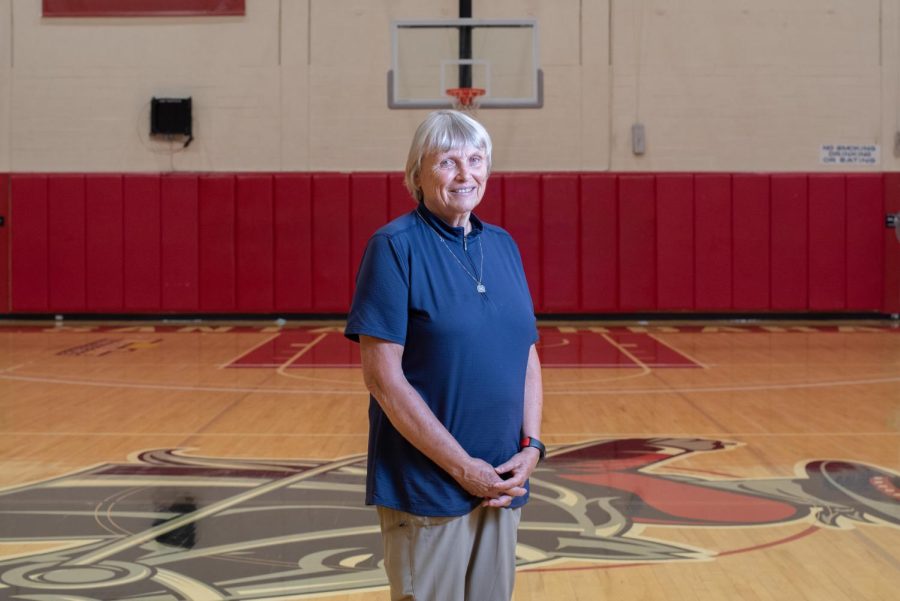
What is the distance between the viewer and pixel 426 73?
1246cm

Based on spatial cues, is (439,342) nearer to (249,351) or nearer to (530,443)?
(530,443)

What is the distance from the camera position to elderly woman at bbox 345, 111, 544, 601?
1.96 meters

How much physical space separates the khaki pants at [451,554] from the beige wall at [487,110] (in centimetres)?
1197

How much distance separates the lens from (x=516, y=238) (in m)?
13.8

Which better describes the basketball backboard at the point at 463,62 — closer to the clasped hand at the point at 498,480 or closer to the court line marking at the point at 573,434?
the court line marking at the point at 573,434

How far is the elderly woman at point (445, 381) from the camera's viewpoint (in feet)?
6.43

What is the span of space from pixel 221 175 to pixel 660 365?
6589 mm

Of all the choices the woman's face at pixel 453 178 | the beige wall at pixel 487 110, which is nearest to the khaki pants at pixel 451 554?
the woman's face at pixel 453 178

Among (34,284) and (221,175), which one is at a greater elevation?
(221,175)

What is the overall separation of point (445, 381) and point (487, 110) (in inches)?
475

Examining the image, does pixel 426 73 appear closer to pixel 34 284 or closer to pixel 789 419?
pixel 34 284

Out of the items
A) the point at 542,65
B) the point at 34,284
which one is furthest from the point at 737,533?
the point at 34,284

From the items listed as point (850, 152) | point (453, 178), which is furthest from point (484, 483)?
point (850, 152)

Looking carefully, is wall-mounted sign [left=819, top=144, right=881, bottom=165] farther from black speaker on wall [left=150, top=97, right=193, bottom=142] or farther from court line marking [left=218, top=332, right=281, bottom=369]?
black speaker on wall [left=150, top=97, right=193, bottom=142]
